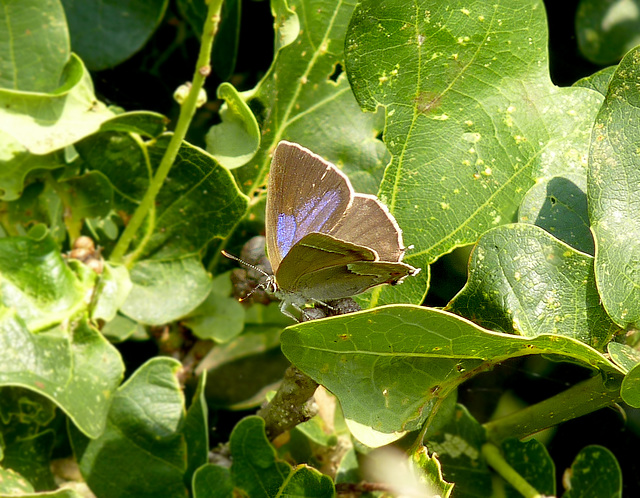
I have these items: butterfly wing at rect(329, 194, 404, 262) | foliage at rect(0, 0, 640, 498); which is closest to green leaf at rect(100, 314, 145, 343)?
foliage at rect(0, 0, 640, 498)

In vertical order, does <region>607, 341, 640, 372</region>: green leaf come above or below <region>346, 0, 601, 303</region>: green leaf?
below

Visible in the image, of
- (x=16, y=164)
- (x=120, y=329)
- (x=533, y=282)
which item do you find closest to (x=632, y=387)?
(x=533, y=282)

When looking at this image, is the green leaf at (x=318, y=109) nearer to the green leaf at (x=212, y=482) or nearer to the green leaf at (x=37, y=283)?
the green leaf at (x=37, y=283)

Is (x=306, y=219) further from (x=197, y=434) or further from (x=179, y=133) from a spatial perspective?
(x=197, y=434)

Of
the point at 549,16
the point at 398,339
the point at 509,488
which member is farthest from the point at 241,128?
the point at 549,16

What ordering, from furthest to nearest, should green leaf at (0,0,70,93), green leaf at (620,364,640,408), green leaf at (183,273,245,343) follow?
1. green leaf at (183,273,245,343)
2. green leaf at (0,0,70,93)
3. green leaf at (620,364,640,408)

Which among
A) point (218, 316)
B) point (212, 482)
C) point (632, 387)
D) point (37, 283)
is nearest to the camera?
point (632, 387)

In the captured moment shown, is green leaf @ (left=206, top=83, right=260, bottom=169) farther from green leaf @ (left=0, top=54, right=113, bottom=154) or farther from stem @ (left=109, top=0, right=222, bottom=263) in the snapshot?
green leaf @ (left=0, top=54, right=113, bottom=154)

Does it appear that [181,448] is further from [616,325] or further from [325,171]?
[616,325]

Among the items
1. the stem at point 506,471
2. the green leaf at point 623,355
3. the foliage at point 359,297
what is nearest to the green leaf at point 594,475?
the foliage at point 359,297
